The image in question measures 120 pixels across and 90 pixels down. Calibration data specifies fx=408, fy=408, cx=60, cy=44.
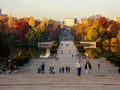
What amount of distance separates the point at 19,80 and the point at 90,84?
8.19ft

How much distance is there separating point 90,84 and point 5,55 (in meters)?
30.8

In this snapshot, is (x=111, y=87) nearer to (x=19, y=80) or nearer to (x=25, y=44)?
(x=19, y=80)

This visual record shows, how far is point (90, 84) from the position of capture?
484 inches

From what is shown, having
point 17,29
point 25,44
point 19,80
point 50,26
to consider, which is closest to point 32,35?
point 25,44

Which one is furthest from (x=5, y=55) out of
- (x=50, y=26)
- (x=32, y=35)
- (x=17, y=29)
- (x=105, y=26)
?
(x=50, y=26)

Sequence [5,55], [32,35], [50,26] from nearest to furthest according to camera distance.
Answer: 1. [5,55]
2. [32,35]
3. [50,26]

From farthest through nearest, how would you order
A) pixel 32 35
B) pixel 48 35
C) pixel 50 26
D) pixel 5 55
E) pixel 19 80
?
pixel 50 26, pixel 48 35, pixel 32 35, pixel 5 55, pixel 19 80

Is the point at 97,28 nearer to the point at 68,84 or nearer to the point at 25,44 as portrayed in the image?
the point at 25,44

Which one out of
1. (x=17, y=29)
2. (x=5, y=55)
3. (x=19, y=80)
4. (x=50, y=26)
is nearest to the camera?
(x=19, y=80)

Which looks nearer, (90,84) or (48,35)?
(90,84)

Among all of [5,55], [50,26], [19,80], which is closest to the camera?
[19,80]

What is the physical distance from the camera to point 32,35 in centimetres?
8562

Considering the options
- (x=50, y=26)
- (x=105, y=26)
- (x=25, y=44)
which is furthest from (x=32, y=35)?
(x=50, y=26)

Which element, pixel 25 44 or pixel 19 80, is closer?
pixel 19 80
